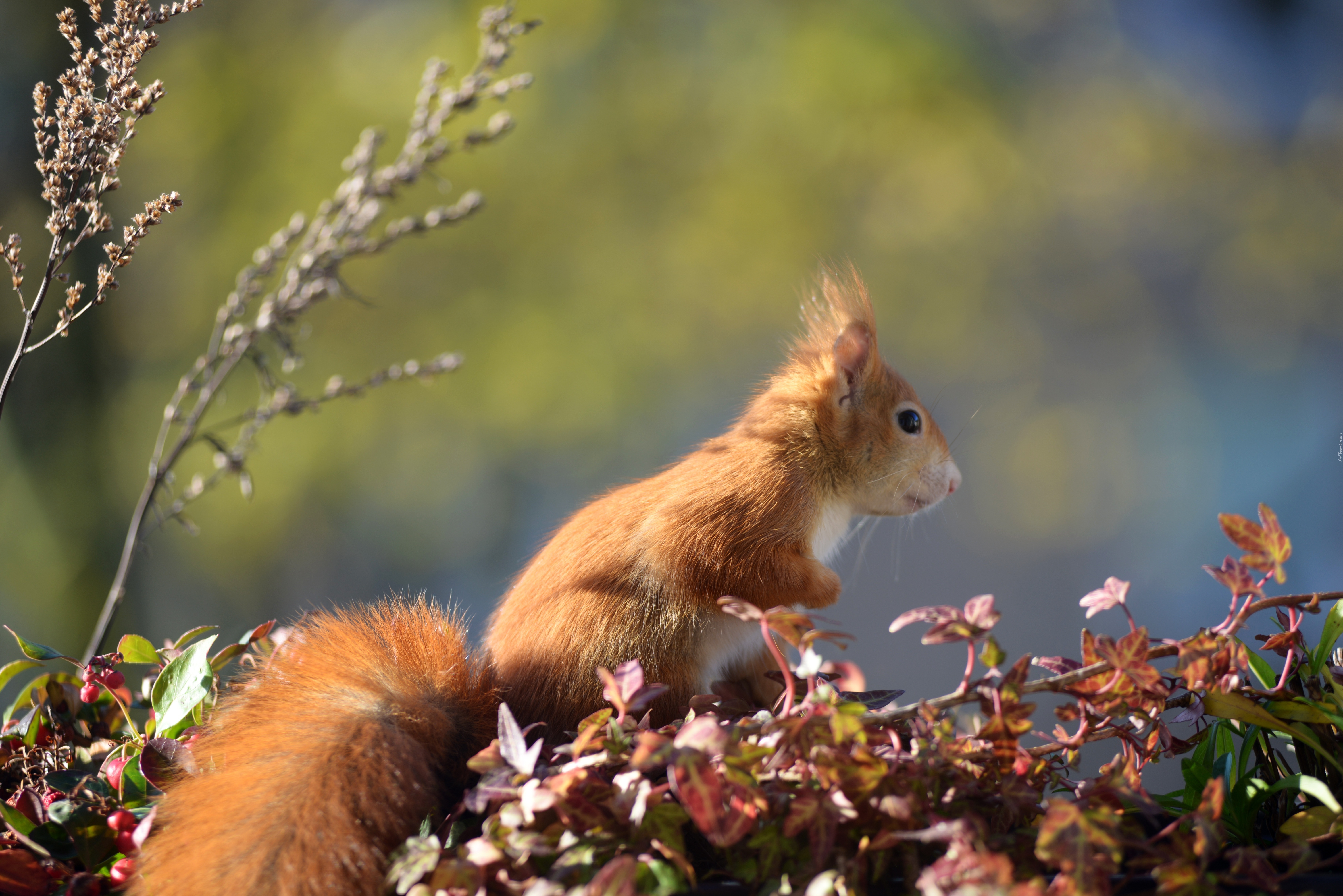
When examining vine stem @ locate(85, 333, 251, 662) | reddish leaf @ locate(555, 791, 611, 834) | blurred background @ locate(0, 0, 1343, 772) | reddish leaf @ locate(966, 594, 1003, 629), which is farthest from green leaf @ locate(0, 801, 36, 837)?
blurred background @ locate(0, 0, 1343, 772)

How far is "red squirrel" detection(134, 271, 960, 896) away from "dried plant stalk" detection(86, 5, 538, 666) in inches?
8.8

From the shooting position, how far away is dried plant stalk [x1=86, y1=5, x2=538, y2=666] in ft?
2.53

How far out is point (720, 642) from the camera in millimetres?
780

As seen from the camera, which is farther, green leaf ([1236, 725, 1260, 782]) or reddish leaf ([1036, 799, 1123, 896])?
green leaf ([1236, 725, 1260, 782])

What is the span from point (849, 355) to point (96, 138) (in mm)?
651

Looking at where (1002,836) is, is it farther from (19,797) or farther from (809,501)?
(19,797)

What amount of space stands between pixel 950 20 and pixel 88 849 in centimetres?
208

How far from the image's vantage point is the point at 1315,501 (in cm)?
163

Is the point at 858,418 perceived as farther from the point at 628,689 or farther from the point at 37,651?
the point at 37,651

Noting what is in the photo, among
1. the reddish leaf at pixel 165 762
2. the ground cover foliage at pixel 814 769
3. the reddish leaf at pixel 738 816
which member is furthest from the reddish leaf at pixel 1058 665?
the reddish leaf at pixel 165 762

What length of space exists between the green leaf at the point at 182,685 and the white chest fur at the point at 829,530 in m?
0.51

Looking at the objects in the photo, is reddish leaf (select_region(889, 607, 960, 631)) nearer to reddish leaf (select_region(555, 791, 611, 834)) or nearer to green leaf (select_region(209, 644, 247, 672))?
reddish leaf (select_region(555, 791, 611, 834))

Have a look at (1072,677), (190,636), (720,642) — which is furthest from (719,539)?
(190,636)

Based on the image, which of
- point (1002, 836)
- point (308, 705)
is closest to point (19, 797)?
point (308, 705)
